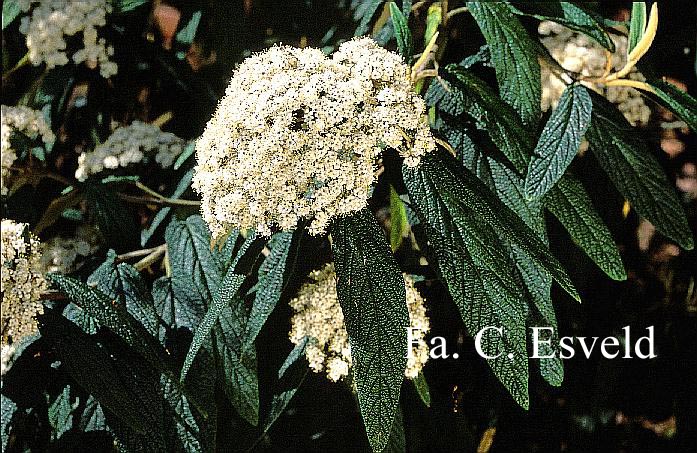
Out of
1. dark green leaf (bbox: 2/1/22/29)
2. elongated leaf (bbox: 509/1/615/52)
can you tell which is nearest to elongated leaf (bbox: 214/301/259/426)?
elongated leaf (bbox: 509/1/615/52)

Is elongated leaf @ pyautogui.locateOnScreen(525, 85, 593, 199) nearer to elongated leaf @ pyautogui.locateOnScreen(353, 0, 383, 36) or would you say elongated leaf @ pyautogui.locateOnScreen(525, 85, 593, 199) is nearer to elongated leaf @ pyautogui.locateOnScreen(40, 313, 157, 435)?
elongated leaf @ pyautogui.locateOnScreen(353, 0, 383, 36)

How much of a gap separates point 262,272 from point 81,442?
330 mm

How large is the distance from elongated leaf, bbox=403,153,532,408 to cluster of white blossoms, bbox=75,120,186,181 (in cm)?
52

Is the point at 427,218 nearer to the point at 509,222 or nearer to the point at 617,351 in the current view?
the point at 509,222

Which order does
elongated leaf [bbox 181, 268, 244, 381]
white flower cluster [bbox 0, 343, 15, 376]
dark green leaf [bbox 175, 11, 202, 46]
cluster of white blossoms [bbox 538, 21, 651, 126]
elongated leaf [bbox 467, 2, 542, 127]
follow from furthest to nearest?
dark green leaf [bbox 175, 11, 202, 46] → cluster of white blossoms [bbox 538, 21, 651, 126] → white flower cluster [bbox 0, 343, 15, 376] → elongated leaf [bbox 467, 2, 542, 127] → elongated leaf [bbox 181, 268, 244, 381]

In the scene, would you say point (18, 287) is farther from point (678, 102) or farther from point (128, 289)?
point (678, 102)

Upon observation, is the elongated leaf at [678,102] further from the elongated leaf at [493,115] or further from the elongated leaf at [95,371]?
the elongated leaf at [95,371]

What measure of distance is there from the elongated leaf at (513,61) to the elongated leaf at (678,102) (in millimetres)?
136

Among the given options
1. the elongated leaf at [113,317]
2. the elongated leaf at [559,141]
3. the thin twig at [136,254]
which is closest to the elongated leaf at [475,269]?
the elongated leaf at [559,141]

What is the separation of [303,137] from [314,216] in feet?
0.33

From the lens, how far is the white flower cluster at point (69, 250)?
3.87 feet

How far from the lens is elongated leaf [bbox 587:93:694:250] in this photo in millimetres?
950

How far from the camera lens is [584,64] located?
116 centimetres

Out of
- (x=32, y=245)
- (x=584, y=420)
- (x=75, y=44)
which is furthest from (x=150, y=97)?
(x=584, y=420)
